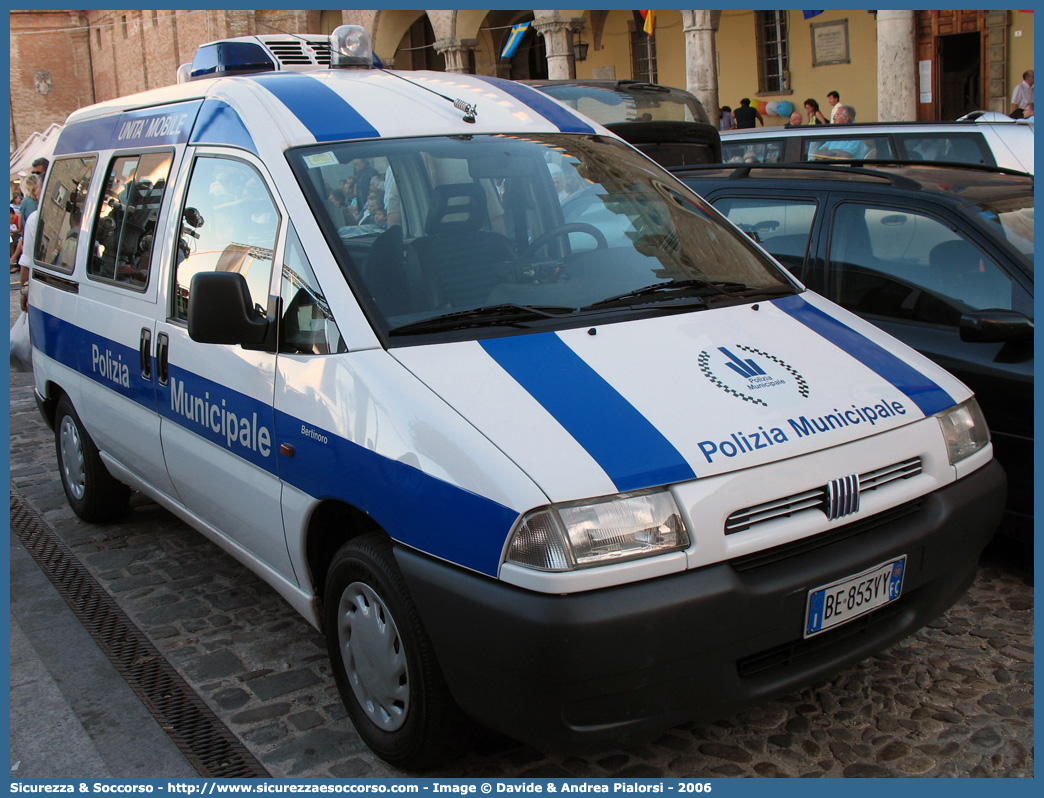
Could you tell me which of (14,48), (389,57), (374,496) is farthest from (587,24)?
(14,48)

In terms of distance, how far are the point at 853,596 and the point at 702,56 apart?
55.4 feet

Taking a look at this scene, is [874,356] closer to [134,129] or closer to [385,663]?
[385,663]

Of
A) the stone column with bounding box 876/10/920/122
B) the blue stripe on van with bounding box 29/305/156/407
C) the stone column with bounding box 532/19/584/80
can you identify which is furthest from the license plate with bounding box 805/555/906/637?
the stone column with bounding box 532/19/584/80

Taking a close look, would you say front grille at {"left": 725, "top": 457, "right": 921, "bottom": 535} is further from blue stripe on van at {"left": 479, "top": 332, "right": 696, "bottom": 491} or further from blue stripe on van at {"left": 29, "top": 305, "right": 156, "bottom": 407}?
blue stripe on van at {"left": 29, "top": 305, "right": 156, "bottom": 407}

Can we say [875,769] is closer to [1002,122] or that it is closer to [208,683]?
[208,683]

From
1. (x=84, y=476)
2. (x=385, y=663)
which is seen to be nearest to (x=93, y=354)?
(x=84, y=476)

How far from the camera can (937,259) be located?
457 cm

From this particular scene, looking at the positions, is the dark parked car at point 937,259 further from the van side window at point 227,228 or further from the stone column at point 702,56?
the stone column at point 702,56

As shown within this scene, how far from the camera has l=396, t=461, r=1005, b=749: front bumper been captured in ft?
8.21

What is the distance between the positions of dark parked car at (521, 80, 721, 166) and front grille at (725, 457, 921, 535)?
521 cm

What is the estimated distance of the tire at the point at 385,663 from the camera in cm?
284

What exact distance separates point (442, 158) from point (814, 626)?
1.99 m

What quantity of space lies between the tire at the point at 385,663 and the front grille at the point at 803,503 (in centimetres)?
89

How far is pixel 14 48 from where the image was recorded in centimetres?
4538
